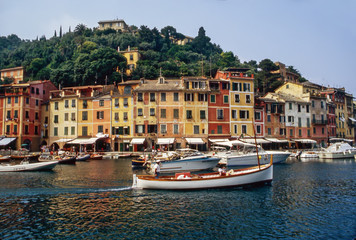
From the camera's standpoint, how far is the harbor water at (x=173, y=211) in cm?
1371

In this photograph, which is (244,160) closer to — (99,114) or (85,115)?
(99,114)

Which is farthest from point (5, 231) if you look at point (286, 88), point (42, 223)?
point (286, 88)

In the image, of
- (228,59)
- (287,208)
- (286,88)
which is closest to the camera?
(287,208)

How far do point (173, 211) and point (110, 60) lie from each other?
6624 centimetres

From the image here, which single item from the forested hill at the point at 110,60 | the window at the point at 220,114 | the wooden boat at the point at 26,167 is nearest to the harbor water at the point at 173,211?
the wooden boat at the point at 26,167

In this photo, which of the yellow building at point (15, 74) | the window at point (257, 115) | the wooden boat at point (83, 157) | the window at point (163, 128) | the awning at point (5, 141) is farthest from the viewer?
the yellow building at point (15, 74)

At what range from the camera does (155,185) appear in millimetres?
22438

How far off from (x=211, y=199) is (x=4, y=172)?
26.1m

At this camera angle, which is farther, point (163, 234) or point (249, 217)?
point (249, 217)

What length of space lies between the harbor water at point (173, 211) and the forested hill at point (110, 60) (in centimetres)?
4831

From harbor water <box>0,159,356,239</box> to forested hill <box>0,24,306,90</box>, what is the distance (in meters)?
48.3

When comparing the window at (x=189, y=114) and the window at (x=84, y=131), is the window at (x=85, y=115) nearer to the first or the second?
the window at (x=84, y=131)

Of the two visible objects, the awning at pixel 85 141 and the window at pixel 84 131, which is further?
the window at pixel 84 131

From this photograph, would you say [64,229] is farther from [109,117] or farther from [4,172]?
[109,117]
